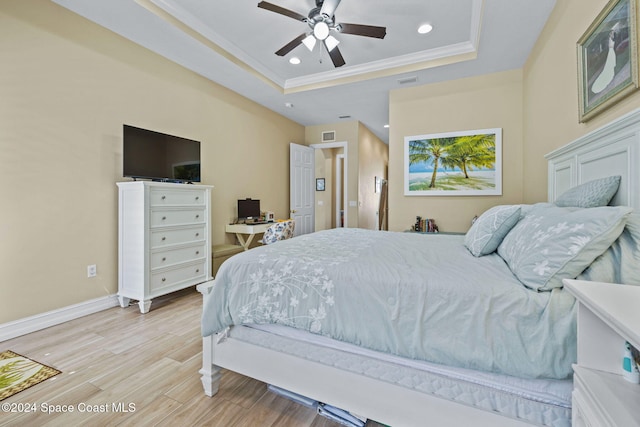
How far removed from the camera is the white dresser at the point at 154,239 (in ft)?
8.69

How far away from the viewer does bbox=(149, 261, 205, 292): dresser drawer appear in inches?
108

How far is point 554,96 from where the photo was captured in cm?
242

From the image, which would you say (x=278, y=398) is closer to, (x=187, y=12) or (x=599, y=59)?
(x=599, y=59)

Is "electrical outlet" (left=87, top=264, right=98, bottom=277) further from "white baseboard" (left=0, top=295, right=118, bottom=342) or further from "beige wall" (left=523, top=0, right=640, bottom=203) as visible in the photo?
"beige wall" (left=523, top=0, right=640, bottom=203)

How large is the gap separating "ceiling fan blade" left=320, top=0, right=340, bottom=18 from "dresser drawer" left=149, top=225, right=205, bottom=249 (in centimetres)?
256

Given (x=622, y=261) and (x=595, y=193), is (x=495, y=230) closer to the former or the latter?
(x=595, y=193)

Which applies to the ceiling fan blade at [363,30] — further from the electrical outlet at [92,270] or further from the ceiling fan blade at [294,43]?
the electrical outlet at [92,270]

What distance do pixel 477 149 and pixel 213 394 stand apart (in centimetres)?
386

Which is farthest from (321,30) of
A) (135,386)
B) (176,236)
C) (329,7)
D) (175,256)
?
(135,386)

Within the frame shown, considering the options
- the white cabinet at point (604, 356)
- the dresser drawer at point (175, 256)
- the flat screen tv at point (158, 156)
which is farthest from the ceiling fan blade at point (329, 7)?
the dresser drawer at point (175, 256)

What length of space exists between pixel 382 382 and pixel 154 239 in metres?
2.53

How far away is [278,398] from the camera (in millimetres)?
1522

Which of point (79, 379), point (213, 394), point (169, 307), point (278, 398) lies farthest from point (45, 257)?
point (278, 398)

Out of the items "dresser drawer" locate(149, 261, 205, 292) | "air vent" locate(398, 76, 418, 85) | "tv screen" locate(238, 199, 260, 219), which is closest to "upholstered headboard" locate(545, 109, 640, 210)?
"air vent" locate(398, 76, 418, 85)
